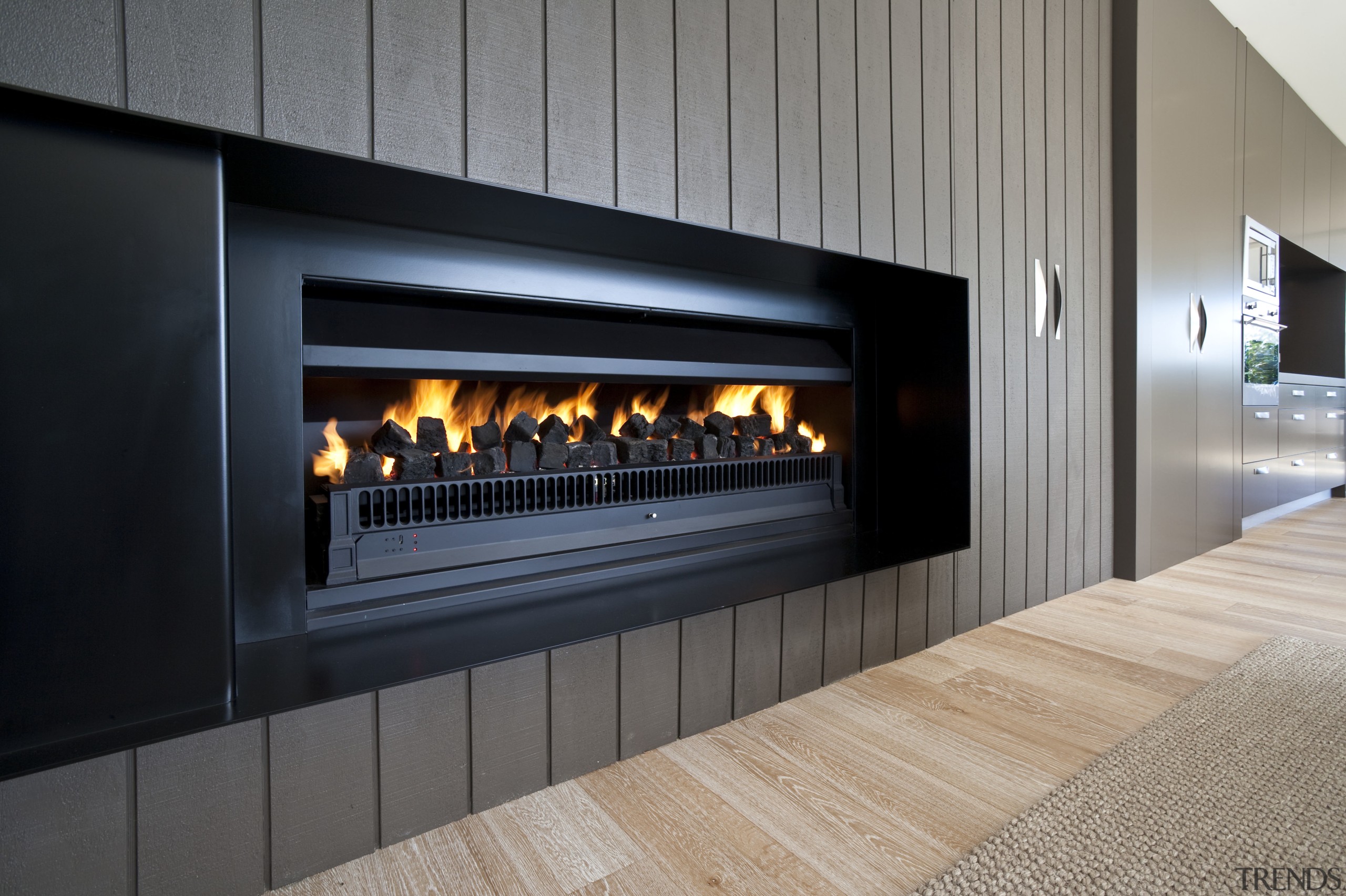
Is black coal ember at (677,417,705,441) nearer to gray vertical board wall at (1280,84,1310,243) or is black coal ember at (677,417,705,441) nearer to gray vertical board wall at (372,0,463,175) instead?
gray vertical board wall at (372,0,463,175)

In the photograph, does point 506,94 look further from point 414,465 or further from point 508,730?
point 508,730

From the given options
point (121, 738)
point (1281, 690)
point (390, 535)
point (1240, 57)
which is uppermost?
point (1240, 57)

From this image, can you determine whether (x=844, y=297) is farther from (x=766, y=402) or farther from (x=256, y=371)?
(x=256, y=371)

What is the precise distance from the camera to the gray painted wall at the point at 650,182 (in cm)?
81

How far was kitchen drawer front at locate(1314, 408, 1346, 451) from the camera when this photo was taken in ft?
13.4

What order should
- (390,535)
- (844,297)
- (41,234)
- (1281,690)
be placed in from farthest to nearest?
1. (844,297)
2. (1281,690)
3. (390,535)
4. (41,234)

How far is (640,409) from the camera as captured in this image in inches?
67.1

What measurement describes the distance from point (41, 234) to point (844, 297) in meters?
1.60

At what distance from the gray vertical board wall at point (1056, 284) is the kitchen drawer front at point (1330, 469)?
2979 mm

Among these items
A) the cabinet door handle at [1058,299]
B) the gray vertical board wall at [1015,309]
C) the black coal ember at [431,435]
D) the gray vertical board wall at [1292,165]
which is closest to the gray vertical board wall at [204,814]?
the black coal ember at [431,435]

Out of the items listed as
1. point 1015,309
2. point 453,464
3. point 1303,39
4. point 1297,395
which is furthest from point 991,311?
point 1297,395

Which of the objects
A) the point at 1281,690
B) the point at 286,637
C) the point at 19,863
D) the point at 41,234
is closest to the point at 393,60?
the point at 41,234

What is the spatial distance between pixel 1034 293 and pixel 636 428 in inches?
54.8

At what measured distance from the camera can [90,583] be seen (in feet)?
2.54
